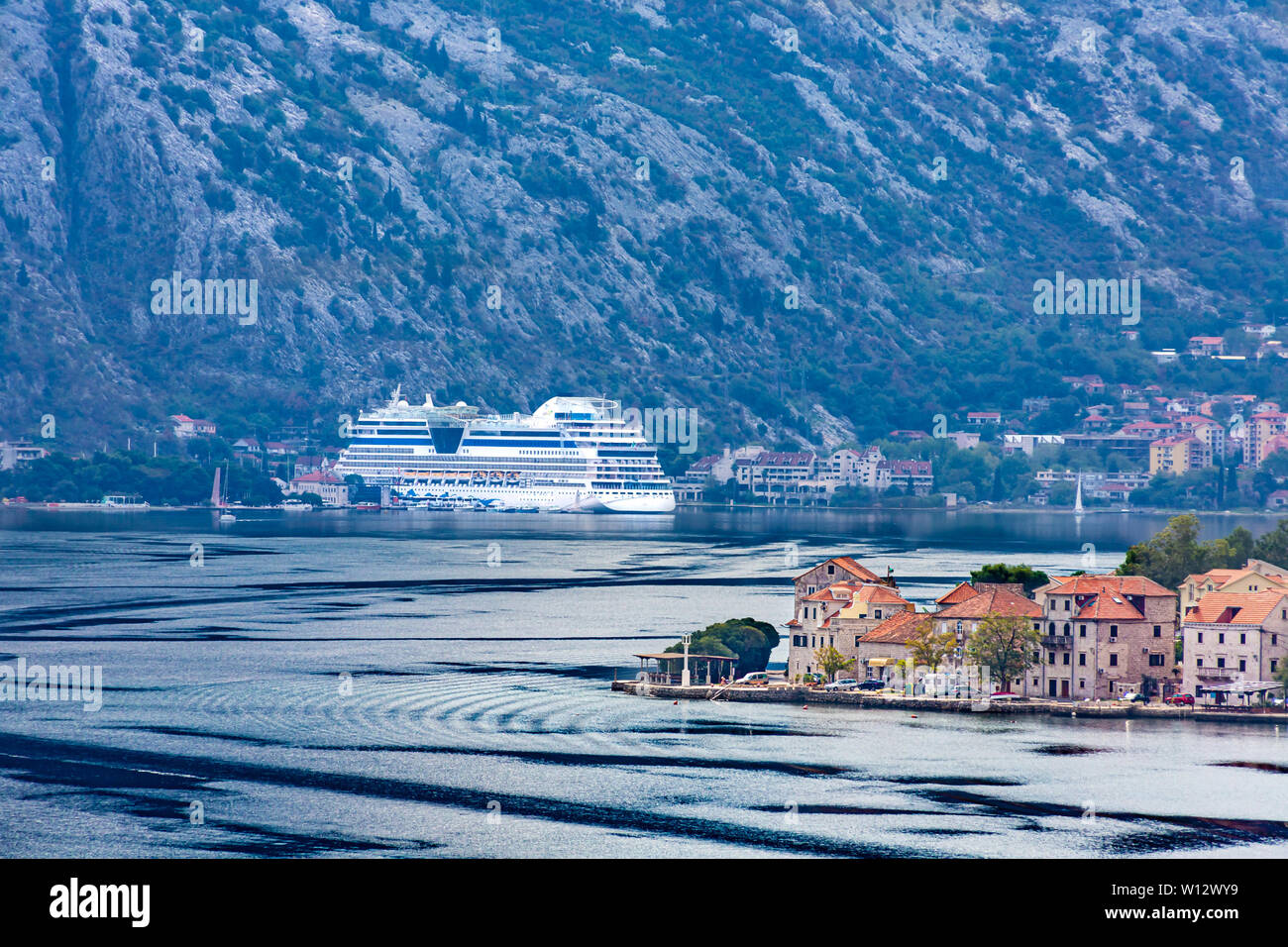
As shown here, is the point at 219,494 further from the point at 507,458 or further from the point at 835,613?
the point at 835,613

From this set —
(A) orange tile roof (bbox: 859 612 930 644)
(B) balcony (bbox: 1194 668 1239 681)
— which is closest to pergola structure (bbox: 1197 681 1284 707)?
(B) balcony (bbox: 1194 668 1239 681)

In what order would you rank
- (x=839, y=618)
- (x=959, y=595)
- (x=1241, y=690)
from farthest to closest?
(x=839, y=618)
(x=959, y=595)
(x=1241, y=690)

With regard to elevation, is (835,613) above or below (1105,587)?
below

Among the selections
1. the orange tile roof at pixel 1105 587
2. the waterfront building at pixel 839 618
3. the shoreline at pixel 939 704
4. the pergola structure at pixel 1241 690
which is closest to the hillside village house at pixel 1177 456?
the waterfront building at pixel 839 618

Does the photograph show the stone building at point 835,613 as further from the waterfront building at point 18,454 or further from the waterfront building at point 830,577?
the waterfront building at point 18,454

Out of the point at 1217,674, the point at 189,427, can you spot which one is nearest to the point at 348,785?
the point at 1217,674

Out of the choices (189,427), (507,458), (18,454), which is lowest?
(507,458)

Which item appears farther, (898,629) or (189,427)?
(189,427)
